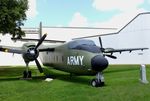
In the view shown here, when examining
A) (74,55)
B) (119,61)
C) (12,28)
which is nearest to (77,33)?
(119,61)

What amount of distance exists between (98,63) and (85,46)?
Result: 2340 millimetres

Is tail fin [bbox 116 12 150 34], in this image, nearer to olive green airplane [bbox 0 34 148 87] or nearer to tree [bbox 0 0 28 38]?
tree [bbox 0 0 28 38]

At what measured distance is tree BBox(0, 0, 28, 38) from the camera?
31047 millimetres

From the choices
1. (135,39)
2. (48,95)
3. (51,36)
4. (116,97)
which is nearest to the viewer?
(116,97)

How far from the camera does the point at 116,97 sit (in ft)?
48.6

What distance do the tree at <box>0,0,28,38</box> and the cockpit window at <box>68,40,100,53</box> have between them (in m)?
11.0

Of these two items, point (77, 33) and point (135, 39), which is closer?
point (135, 39)

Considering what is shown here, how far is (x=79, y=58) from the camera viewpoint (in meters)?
21.0

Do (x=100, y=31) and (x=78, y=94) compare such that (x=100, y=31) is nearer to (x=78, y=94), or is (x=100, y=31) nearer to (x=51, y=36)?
(x=51, y=36)

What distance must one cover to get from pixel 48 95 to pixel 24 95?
51.9 inches

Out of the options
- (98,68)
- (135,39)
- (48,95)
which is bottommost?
(48,95)

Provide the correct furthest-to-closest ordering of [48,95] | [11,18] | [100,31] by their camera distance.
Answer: [100,31] → [11,18] → [48,95]

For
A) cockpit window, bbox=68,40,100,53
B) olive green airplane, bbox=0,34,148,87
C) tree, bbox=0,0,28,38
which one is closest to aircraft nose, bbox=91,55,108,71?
olive green airplane, bbox=0,34,148,87

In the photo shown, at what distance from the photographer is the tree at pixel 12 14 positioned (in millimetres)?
31047
